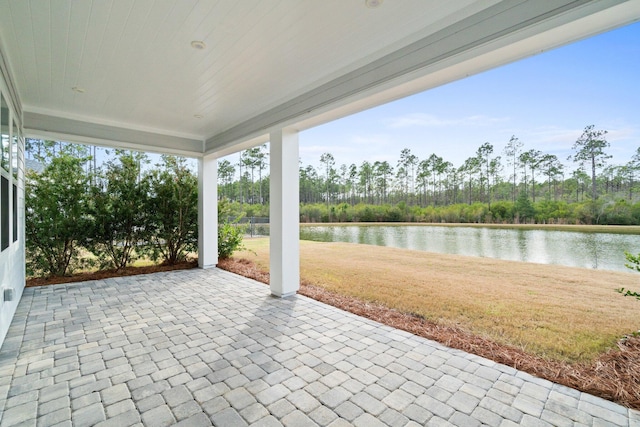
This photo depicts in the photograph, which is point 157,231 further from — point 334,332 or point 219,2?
point 219,2

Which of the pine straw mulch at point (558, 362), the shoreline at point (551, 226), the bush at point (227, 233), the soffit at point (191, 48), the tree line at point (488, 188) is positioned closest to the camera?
the pine straw mulch at point (558, 362)

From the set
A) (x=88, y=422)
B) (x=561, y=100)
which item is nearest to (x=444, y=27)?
(x=88, y=422)

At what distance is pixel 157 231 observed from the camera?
21.5ft

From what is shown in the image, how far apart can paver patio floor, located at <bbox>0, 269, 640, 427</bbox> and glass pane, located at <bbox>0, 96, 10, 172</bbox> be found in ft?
5.94

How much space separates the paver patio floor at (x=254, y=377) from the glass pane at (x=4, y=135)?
1.81 metres

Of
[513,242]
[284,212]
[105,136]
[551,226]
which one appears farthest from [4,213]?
[513,242]

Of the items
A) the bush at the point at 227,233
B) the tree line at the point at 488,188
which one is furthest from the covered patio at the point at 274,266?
the tree line at the point at 488,188

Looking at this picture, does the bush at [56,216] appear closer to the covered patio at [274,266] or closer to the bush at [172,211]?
the covered patio at [274,266]

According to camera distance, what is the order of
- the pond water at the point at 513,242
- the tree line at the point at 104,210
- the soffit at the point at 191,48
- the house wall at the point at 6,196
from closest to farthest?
the soffit at the point at 191,48 → the house wall at the point at 6,196 → the pond water at the point at 513,242 → the tree line at the point at 104,210

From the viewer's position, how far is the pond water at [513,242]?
4.53 meters

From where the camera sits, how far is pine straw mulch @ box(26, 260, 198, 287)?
5.29 m

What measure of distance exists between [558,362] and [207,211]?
6156 millimetres

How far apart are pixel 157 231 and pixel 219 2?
5.64 metres

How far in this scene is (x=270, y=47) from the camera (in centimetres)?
279
